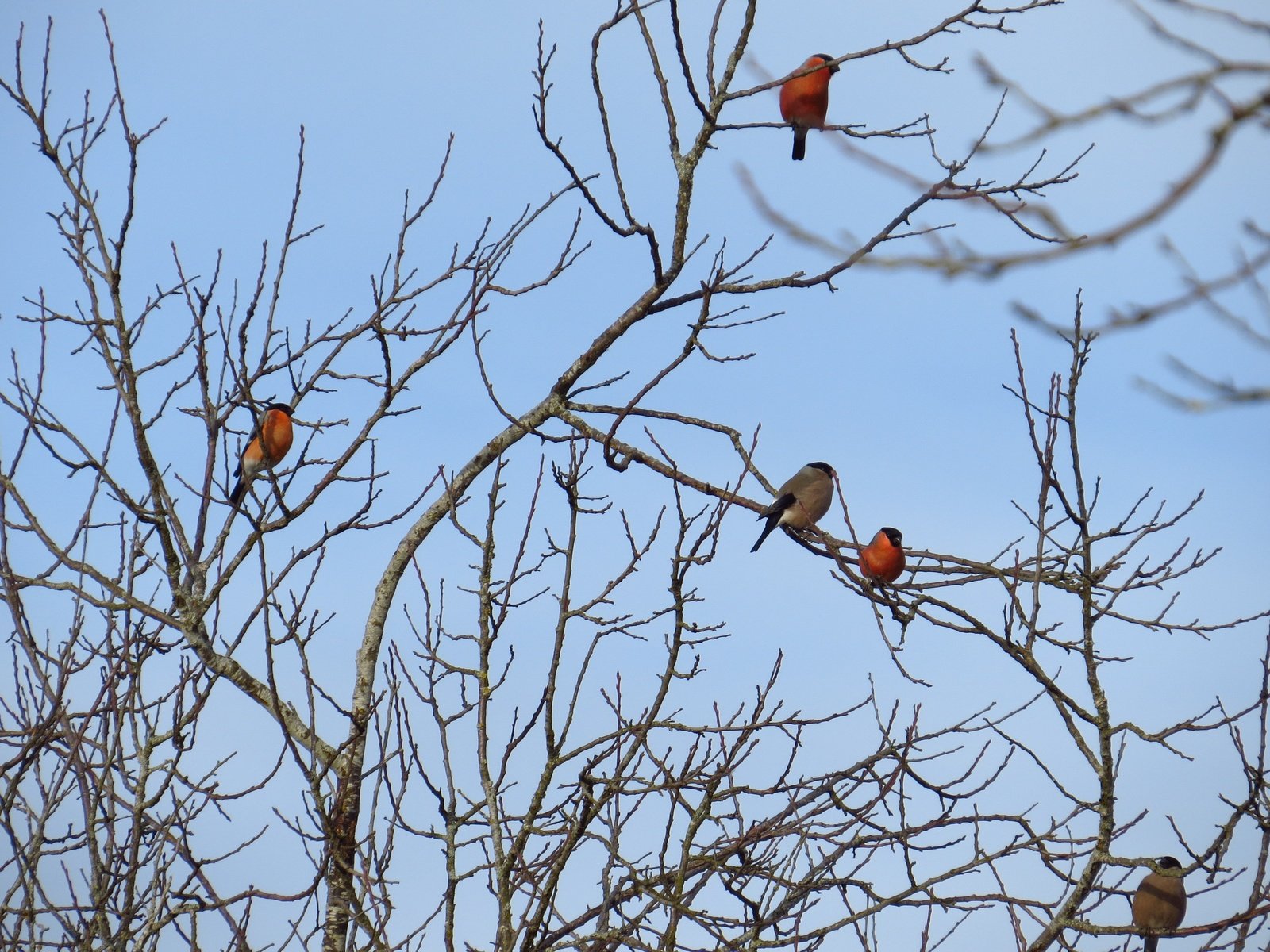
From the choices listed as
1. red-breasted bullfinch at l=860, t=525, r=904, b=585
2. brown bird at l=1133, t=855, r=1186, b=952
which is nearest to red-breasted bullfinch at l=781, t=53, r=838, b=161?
red-breasted bullfinch at l=860, t=525, r=904, b=585

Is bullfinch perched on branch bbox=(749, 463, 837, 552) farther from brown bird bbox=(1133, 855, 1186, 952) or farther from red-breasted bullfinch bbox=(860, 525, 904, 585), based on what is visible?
brown bird bbox=(1133, 855, 1186, 952)

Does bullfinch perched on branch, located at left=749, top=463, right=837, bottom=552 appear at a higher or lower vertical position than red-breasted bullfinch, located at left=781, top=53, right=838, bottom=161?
lower

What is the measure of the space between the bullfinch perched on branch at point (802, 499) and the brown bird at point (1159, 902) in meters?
2.57

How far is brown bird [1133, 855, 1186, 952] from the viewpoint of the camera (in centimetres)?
653

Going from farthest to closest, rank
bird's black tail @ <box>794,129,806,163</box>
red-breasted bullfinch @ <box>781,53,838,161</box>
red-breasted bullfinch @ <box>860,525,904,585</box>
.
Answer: bird's black tail @ <box>794,129,806,163</box>, red-breasted bullfinch @ <box>781,53,838,161</box>, red-breasted bullfinch @ <box>860,525,904,585</box>

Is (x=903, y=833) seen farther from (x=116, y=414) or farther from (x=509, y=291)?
(x=116, y=414)

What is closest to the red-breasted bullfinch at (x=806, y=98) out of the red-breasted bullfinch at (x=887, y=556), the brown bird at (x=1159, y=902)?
the red-breasted bullfinch at (x=887, y=556)

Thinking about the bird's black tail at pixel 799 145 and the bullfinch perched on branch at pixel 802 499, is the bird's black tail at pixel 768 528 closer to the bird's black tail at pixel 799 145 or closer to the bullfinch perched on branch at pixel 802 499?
the bullfinch perched on branch at pixel 802 499

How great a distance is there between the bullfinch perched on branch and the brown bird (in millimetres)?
2574

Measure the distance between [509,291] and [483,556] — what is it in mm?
1888

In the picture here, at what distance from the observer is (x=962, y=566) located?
5.39m

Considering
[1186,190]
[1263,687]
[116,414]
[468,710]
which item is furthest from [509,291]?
[1186,190]

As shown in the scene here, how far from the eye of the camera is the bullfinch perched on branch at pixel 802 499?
21.8 ft

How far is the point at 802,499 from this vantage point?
7.43 metres
